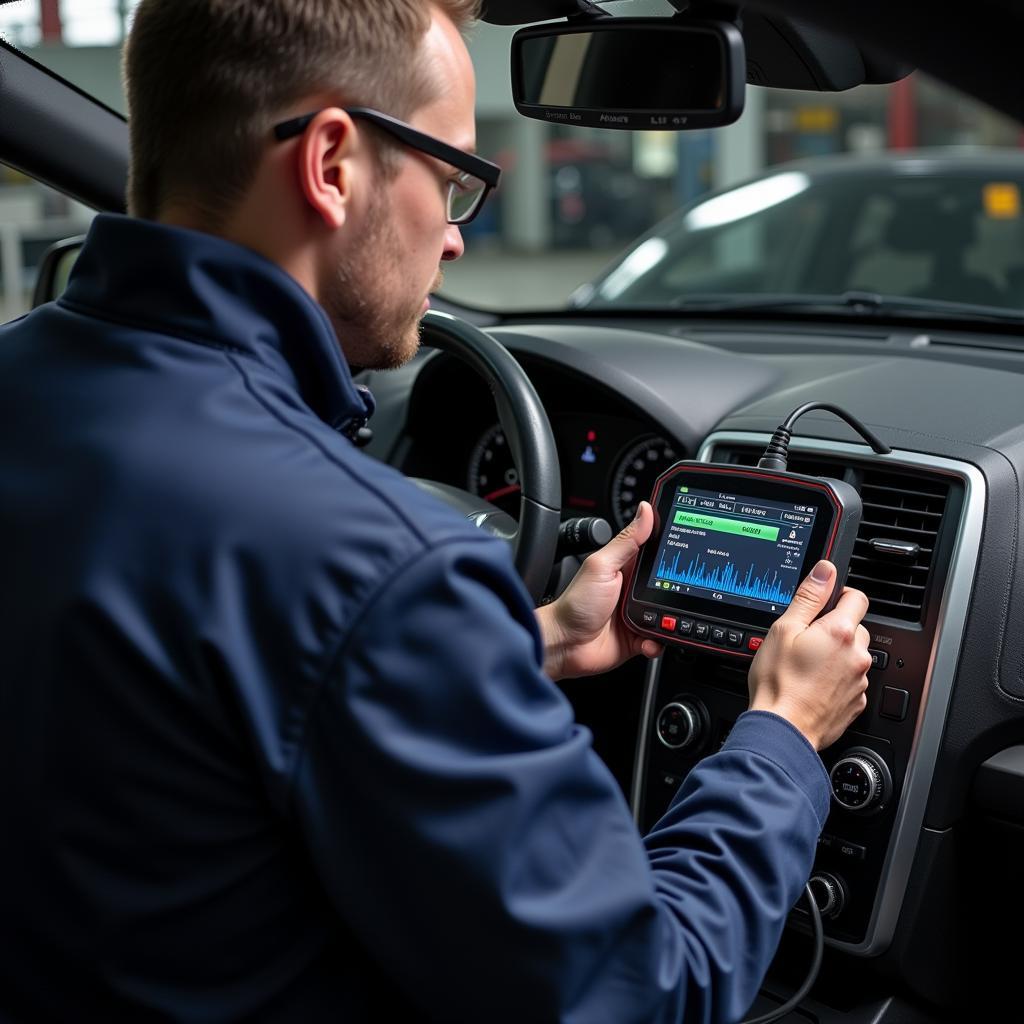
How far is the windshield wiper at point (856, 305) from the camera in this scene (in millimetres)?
2496

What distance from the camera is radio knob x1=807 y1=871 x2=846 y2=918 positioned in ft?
6.08

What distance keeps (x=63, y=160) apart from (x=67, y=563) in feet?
4.85

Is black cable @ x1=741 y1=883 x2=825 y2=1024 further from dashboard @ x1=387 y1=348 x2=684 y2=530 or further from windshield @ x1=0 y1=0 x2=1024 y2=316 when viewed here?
windshield @ x1=0 y1=0 x2=1024 y2=316

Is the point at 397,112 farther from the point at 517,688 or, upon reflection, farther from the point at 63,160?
the point at 63,160

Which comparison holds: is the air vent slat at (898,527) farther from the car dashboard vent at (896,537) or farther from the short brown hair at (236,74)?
the short brown hair at (236,74)

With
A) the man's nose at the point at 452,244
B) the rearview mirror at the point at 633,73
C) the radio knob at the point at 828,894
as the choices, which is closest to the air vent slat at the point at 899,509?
the radio knob at the point at 828,894

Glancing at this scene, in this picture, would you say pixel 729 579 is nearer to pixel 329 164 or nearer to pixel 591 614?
pixel 591 614

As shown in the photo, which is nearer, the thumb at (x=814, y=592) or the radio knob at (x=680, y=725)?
the thumb at (x=814, y=592)

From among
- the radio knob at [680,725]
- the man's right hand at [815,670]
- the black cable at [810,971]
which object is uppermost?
the man's right hand at [815,670]

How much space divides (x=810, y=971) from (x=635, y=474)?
85 cm

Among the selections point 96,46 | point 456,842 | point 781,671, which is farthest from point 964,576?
point 96,46

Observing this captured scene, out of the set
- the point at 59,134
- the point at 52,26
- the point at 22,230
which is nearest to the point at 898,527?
the point at 59,134

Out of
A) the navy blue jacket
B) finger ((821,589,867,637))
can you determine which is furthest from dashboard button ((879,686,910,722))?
the navy blue jacket

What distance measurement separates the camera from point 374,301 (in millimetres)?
1169
